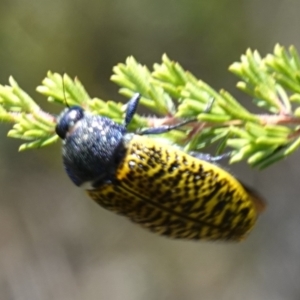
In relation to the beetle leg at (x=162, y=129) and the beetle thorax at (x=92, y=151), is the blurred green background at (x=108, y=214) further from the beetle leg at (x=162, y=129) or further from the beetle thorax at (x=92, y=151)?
the beetle leg at (x=162, y=129)

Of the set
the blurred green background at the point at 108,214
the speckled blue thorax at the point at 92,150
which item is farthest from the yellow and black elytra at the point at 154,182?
the blurred green background at the point at 108,214

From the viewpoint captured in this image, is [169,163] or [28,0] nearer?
[169,163]

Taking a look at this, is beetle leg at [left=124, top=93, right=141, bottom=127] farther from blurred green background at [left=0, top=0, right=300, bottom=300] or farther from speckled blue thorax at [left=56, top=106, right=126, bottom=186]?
blurred green background at [left=0, top=0, right=300, bottom=300]

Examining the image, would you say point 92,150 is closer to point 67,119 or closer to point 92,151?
point 92,151

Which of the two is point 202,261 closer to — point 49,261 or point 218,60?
point 49,261

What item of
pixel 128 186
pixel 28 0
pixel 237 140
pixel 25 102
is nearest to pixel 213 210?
pixel 128 186

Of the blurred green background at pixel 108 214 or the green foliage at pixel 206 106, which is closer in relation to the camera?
the green foliage at pixel 206 106

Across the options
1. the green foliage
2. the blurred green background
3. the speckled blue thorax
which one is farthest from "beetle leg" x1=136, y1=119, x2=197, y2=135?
the blurred green background

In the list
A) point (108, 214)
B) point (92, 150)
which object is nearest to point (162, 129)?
point (92, 150)
